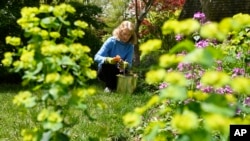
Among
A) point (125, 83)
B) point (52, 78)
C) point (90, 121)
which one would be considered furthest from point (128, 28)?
point (52, 78)

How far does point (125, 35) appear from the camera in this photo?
691 cm

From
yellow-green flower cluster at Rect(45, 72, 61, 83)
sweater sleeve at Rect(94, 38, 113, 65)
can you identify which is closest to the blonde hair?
sweater sleeve at Rect(94, 38, 113, 65)

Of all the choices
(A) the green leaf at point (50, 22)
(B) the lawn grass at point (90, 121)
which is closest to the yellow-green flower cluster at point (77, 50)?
(A) the green leaf at point (50, 22)

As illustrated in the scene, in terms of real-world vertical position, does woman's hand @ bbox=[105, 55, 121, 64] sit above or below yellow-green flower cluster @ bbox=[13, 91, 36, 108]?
above

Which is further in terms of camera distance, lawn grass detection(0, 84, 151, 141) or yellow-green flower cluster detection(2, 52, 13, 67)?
lawn grass detection(0, 84, 151, 141)

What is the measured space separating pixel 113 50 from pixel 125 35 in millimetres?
306

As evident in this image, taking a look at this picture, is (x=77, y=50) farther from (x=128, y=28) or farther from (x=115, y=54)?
(x=115, y=54)

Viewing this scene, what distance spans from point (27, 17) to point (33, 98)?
0.30 meters

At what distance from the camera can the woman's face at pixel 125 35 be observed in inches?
271

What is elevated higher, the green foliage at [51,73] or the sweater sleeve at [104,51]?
the sweater sleeve at [104,51]

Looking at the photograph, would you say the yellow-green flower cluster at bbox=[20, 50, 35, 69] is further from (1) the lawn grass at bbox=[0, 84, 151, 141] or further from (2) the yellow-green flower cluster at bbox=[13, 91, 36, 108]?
(1) the lawn grass at bbox=[0, 84, 151, 141]

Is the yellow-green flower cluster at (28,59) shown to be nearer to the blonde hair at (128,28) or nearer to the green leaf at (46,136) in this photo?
the green leaf at (46,136)

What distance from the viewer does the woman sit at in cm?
689

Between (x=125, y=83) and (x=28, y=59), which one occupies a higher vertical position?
(x=125, y=83)
